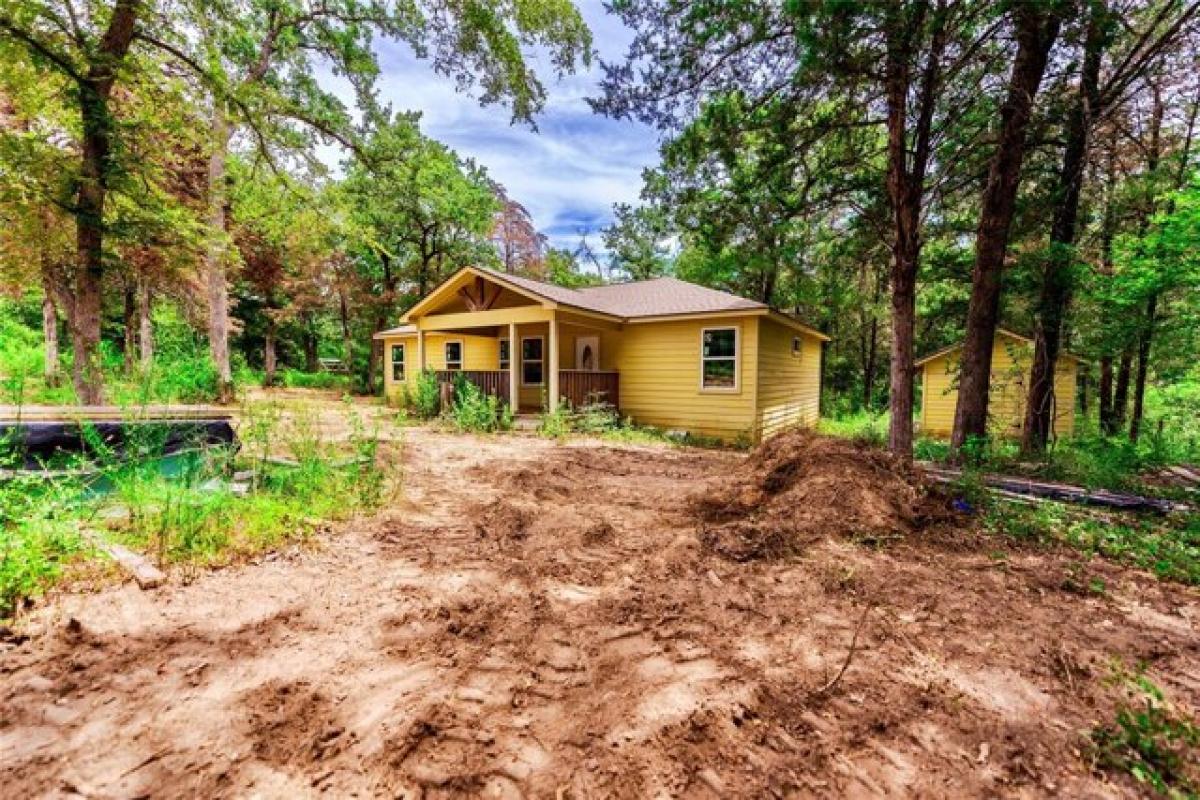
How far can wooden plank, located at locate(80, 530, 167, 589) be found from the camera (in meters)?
2.73

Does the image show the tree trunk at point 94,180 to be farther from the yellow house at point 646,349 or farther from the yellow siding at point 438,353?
the yellow siding at point 438,353

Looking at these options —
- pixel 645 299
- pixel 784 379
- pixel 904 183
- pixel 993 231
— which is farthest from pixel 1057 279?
pixel 645 299

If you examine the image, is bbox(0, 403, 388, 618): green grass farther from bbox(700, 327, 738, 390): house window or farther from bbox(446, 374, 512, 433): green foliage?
bbox(700, 327, 738, 390): house window

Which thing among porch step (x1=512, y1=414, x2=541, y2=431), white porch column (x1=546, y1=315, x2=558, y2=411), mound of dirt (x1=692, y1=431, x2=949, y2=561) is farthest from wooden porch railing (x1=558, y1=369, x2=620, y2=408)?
mound of dirt (x1=692, y1=431, x2=949, y2=561)

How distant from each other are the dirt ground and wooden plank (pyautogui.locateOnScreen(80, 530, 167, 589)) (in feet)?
0.28

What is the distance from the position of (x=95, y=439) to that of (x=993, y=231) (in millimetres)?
10154

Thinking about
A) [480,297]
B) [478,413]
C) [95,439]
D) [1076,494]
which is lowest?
[1076,494]

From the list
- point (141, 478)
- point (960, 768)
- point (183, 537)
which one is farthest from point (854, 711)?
point (141, 478)

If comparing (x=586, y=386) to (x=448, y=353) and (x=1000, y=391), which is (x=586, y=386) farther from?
(x=1000, y=391)

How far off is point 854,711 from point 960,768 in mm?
348

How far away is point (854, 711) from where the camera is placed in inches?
74.2

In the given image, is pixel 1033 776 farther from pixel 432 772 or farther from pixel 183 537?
pixel 183 537

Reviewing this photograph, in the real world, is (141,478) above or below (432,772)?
above

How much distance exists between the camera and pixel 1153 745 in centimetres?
167
